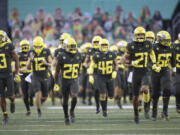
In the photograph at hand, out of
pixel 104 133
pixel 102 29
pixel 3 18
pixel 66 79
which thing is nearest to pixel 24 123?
pixel 66 79

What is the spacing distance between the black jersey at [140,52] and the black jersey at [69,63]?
3.22ft

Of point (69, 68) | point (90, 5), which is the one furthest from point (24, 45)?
point (90, 5)

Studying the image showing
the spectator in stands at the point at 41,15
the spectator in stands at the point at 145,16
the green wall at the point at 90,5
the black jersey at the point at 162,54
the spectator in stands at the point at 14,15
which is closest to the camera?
the black jersey at the point at 162,54

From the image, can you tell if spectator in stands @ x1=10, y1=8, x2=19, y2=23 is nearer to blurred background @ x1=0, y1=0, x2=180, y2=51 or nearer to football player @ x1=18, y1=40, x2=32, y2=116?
blurred background @ x1=0, y1=0, x2=180, y2=51

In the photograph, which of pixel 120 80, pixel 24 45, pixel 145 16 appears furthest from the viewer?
pixel 145 16

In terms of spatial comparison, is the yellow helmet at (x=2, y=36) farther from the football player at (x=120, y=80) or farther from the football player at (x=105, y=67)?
the football player at (x=120, y=80)

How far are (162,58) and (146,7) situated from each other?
13462 millimetres

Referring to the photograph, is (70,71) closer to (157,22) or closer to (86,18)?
(157,22)

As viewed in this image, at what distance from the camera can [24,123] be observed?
9.09 meters

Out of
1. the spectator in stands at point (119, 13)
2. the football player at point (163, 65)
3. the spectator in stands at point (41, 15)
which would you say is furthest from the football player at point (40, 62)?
the spectator in stands at point (41, 15)

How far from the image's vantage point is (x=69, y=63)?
8.57m

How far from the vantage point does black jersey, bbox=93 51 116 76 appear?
10391 mm

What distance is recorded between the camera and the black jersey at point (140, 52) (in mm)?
8523

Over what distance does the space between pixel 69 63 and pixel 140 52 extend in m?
1.31
